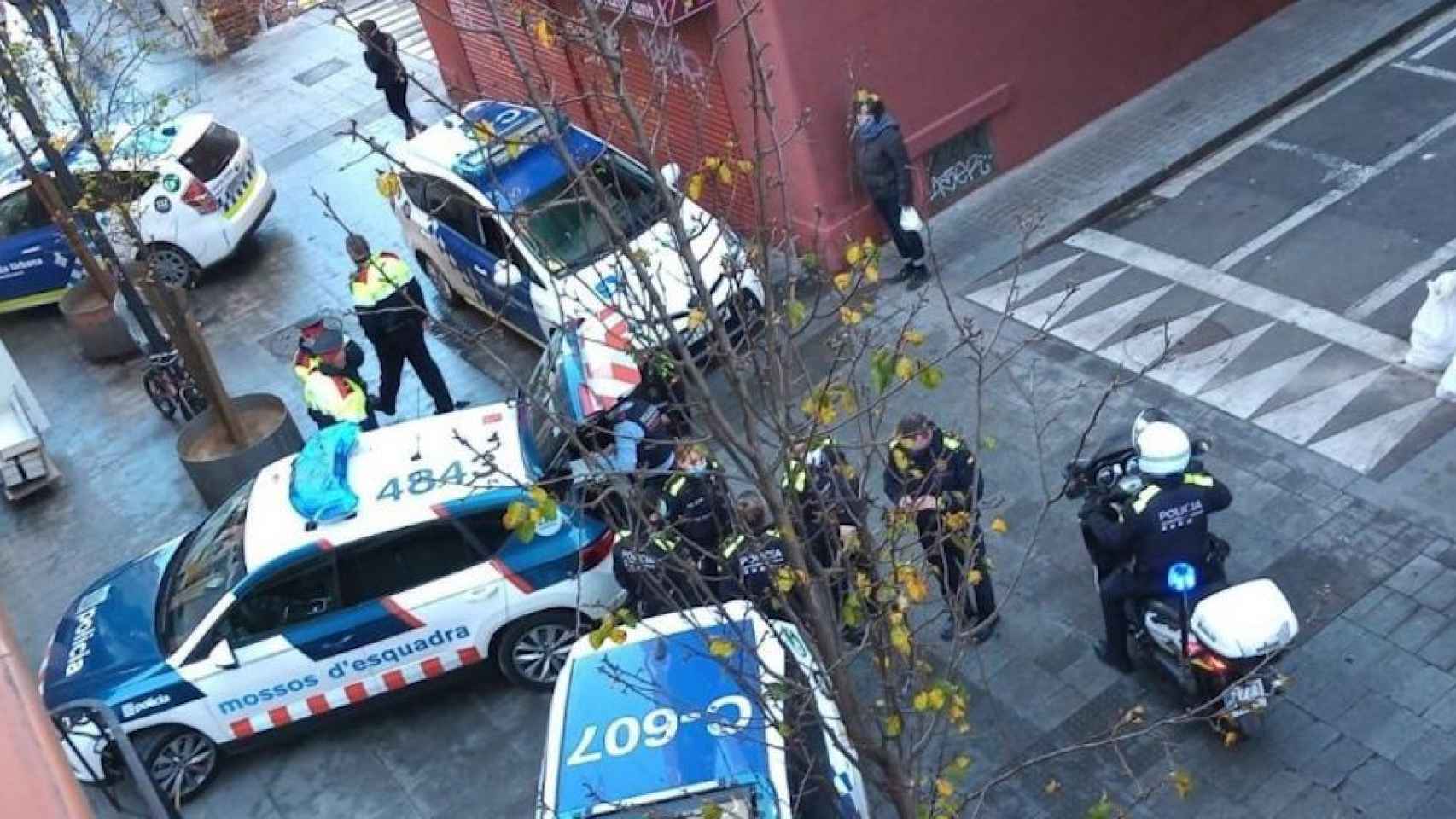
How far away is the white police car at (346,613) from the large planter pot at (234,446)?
2.49m

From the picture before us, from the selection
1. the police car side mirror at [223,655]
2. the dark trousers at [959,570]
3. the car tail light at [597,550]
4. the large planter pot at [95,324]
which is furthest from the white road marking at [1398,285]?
the large planter pot at [95,324]

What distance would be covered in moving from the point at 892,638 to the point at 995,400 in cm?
626

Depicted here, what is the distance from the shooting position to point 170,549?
398 inches

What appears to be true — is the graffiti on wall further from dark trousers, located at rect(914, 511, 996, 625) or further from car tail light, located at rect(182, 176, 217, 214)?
car tail light, located at rect(182, 176, 217, 214)

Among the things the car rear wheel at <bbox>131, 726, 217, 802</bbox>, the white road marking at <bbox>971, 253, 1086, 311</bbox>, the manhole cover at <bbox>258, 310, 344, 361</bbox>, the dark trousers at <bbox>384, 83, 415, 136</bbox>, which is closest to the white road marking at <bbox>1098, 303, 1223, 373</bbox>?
the white road marking at <bbox>971, 253, 1086, 311</bbox>

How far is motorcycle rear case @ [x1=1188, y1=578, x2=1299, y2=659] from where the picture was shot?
7.39 meters

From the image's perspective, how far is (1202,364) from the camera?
10.9m

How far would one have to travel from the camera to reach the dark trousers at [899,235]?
12.6m

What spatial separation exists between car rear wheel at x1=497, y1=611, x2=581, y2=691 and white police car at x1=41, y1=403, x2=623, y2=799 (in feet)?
0.04

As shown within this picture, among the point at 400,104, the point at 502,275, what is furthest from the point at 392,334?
Answer: the point at 400,104

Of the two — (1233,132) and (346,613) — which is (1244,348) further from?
(346,613)

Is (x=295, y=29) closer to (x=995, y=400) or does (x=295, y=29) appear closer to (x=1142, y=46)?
(x=1142, y=46)

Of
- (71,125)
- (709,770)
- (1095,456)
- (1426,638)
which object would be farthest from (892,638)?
(71,125)

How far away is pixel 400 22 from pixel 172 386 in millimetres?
9695
